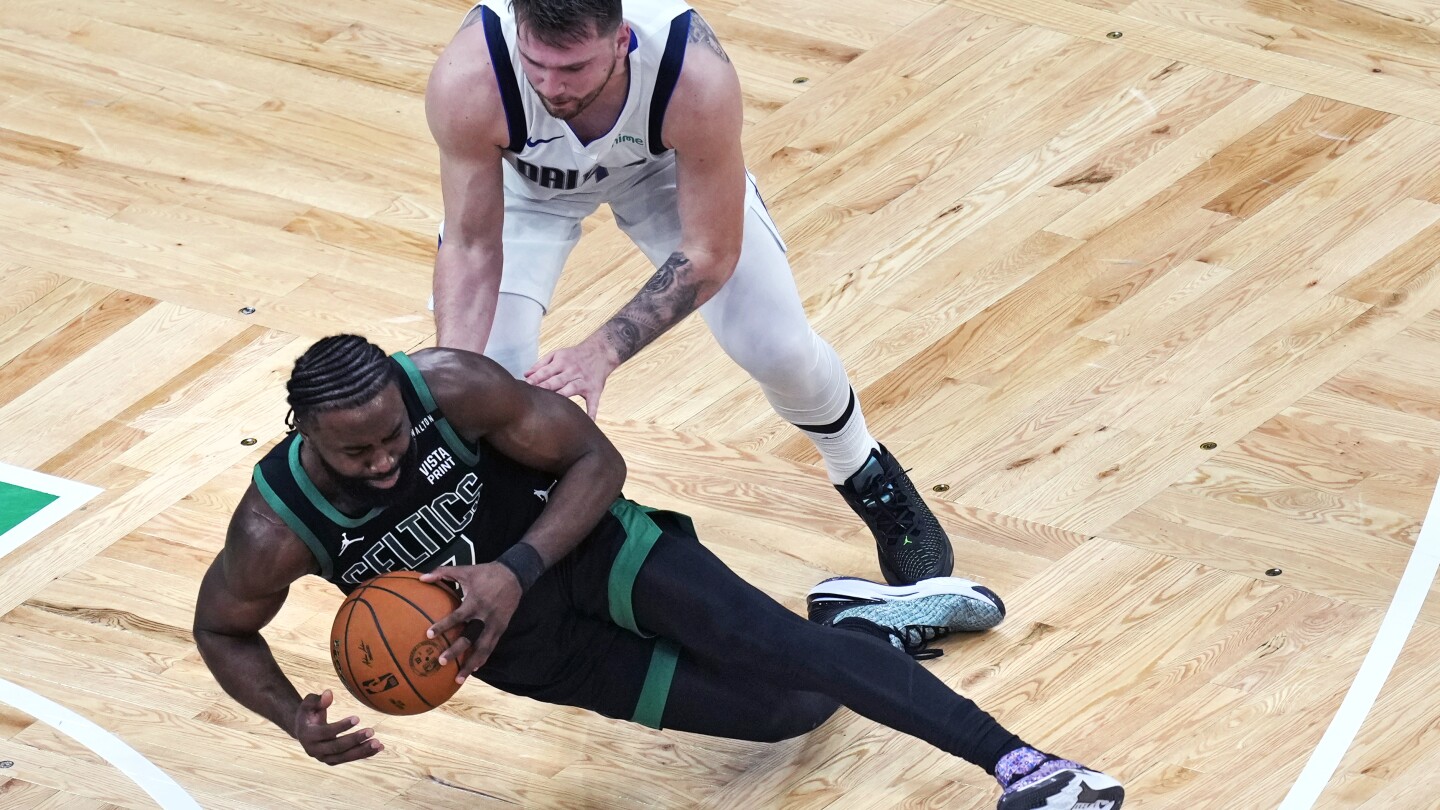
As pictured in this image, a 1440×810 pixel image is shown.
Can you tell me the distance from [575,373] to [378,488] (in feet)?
1.57

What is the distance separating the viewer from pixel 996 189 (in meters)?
5.77

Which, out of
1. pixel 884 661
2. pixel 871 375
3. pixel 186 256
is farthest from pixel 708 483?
pixel 186 256

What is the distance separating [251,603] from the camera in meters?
3.46

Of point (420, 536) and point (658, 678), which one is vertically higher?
point (420, 536)

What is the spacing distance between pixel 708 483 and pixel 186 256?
1.81 metres

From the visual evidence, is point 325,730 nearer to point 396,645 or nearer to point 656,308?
point 396,645

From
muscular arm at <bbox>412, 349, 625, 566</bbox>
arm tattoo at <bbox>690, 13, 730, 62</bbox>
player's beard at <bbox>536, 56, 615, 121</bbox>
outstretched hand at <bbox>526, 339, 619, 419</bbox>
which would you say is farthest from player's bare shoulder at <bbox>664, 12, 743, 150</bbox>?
muscular arm at <bbox>412, 349, 625, 566</bbox>

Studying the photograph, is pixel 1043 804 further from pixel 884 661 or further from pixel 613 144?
pixel 613 144

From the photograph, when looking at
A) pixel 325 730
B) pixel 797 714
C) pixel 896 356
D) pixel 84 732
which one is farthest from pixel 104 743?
pixel 896 356

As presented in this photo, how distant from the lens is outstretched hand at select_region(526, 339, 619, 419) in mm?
3631

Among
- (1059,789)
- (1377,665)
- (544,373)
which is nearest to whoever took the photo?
(1059,789)

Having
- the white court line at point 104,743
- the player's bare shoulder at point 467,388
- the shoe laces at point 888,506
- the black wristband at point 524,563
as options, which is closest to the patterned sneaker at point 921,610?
the shoe laces at point 888,506

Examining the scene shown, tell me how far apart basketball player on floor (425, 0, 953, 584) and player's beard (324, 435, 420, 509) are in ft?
1.02

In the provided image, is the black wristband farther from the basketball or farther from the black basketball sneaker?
the black basketball sneaker
